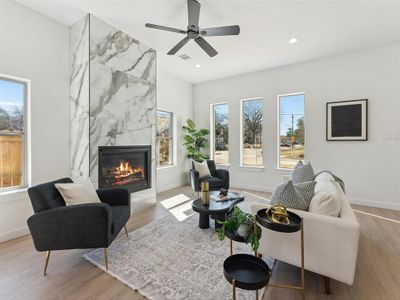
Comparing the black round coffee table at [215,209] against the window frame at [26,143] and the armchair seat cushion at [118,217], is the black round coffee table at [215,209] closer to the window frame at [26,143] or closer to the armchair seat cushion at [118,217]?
the armchair seat cushion at [118,217]

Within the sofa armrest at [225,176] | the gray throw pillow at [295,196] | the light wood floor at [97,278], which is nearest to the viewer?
the light wood floor at [97,278]

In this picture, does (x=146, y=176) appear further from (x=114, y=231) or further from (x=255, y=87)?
(x=255, y=87)

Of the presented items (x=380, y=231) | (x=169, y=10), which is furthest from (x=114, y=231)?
(x=380, y=231)

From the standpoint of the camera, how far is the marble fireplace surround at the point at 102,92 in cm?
299

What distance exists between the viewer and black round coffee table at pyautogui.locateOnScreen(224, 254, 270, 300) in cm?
118

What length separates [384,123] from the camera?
3.76m

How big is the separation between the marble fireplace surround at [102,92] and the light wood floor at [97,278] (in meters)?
1.18

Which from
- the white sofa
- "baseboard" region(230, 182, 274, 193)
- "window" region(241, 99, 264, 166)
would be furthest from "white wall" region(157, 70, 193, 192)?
the white sofa

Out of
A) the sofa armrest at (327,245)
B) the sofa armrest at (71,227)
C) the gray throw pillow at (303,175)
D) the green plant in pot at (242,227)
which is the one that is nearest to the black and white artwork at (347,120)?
the gray throw pillow at (303,175)

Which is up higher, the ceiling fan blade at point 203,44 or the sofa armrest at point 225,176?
the ceiling fan blade at point 203,44

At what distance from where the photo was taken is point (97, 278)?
73.1 inches

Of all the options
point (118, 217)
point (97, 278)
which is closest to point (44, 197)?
point (118, 217)

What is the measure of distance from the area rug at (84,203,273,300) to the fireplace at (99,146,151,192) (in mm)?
987

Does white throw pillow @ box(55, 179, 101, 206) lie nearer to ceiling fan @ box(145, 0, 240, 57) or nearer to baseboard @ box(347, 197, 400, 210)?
ceiling fan @ box(145, 0, 240, 57)
